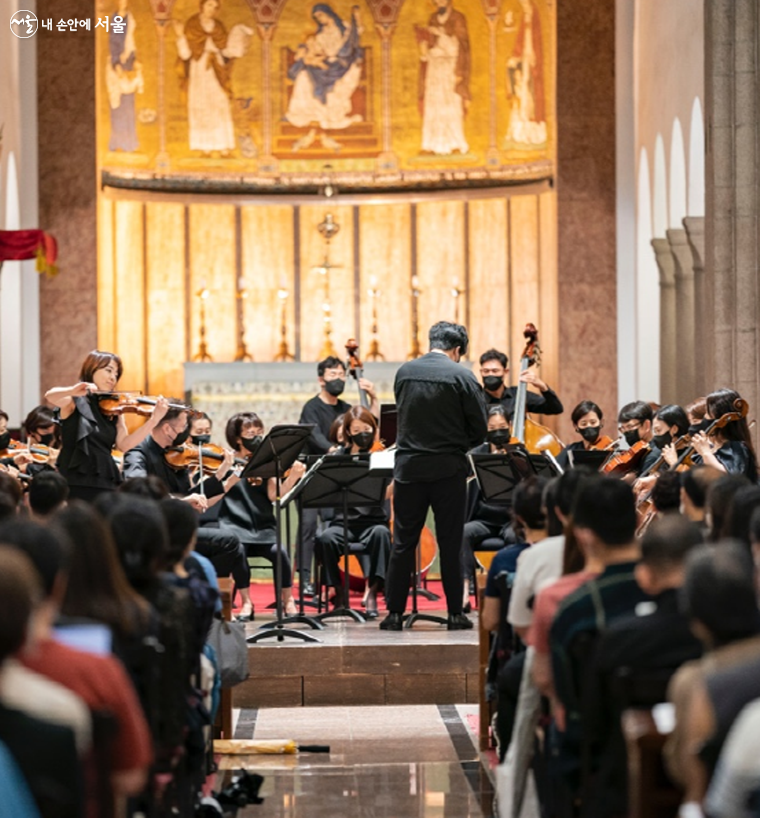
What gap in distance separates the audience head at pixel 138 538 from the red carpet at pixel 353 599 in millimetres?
6198

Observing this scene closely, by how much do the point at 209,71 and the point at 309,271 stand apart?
8.01ft

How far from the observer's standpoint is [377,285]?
18781 mm

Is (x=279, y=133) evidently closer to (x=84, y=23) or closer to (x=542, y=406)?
(x=84, y=23)

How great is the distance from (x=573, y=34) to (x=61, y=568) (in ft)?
45.4

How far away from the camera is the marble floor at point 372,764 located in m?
6.72

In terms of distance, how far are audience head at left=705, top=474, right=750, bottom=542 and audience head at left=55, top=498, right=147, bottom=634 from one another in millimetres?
2141

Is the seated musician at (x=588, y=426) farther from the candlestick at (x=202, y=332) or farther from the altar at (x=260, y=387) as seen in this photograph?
the candlestick at (x=202, y=332)

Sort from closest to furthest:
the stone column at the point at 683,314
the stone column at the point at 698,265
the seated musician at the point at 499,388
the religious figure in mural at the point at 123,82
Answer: the seated musician at the point at 499,388
the stone column at the point at 698,265
the stone column at the point at 683,314
the religious figure in mural at the point at 123,82

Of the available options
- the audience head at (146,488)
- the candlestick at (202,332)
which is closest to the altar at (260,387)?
the candlestick at (202,332)

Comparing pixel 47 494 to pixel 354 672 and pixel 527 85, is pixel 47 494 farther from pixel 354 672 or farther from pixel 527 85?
pixel 527 85

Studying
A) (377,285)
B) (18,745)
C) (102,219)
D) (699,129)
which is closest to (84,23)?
(102,219)

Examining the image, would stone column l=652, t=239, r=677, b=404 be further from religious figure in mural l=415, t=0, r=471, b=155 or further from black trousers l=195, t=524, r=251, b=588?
black trousers l=195, t=524, r=251, b=588

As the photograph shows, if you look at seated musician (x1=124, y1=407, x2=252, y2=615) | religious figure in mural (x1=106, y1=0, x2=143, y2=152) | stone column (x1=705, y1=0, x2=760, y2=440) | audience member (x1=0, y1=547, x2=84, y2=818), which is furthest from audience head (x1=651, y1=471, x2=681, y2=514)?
religious figure in mural (x1=106, y1=0, x2=143, y2=152)

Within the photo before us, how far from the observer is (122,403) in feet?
30.9
